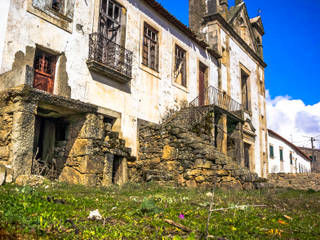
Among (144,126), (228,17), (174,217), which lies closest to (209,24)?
(228,17)

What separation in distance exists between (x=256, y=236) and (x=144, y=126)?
8.55m

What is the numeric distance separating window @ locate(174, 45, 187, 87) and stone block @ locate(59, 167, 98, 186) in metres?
7.35

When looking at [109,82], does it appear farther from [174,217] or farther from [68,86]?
[174,217]

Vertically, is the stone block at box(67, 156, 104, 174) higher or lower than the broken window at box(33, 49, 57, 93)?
lower

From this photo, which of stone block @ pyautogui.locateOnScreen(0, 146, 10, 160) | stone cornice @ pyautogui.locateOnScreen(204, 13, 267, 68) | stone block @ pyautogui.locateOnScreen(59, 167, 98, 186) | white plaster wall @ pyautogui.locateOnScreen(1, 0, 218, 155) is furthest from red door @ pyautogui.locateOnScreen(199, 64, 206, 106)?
stone block @ pyautogui.locateOnScreen(0, 146, 10, 160)

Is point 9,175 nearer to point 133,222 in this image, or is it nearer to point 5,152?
point 5,152

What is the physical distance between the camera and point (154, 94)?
499 inches

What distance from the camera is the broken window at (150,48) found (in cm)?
1284

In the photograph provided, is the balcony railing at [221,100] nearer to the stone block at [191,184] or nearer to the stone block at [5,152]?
the stone block at [191,184]

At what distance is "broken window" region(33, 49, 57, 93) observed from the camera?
8.89 m

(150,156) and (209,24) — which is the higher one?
(209,24)

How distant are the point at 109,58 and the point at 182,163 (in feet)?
14.6

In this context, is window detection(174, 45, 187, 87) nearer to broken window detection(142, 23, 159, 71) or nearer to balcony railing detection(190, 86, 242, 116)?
broken window detection(142, 23, 159, 71)

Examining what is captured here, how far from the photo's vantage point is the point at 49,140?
9.52 meters
